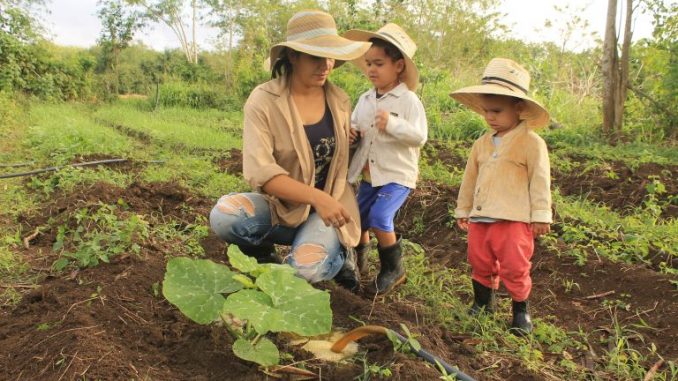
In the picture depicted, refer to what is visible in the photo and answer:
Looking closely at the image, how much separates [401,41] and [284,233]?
1.17 m

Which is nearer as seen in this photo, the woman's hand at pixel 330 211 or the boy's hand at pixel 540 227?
the woman's hand at pixel 330 211

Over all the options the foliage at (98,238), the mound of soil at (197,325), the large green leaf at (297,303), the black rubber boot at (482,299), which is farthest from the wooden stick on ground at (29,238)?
the black rubber boot at (482,299)

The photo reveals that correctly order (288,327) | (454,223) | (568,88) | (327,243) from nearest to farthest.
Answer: (288,327), (327,243), (454,223), (568,88)

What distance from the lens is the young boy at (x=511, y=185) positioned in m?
2.53

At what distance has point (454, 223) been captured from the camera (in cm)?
419

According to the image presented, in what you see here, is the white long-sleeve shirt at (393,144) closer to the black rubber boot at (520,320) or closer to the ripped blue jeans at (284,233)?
the ripped blue jeans at (284,233)

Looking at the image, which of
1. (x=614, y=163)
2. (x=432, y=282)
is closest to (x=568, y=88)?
(x=614, y=163)

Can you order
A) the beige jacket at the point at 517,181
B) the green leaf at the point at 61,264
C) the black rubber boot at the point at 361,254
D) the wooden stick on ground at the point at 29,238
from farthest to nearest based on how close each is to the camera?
1. the wooden stick on ground at the point at 29,238
2. the black rubber boot at the point at 361,254
3. the green leaf at the point at 61,264
4. the beige jacket at the point at 517,181

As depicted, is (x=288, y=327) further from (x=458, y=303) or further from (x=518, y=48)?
(x=518, y=48)

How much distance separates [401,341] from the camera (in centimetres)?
203

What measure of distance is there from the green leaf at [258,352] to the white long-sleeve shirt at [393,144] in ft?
3.92

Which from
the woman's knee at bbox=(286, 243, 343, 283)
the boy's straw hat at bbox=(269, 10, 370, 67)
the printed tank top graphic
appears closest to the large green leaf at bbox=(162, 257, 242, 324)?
the woman's knee at bbox=(286, 243, 343, 283)

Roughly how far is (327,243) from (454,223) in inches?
77.1

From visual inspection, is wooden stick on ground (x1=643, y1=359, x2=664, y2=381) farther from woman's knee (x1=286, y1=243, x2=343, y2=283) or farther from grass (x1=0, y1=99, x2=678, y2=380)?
woman's knee (x1=286, y1=243, x2=343, y2=283)
